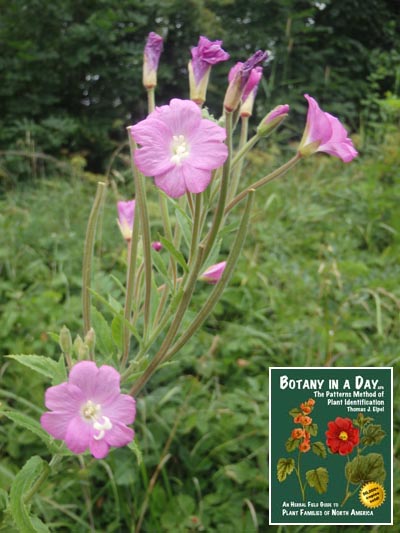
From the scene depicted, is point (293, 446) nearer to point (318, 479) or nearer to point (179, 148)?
point (318, 479)

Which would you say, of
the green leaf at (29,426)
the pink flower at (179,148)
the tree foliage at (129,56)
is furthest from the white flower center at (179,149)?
the tree foliage at (129,56)

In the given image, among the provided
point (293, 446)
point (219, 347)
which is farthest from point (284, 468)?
point (219, 347)

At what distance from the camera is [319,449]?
868 millimetres

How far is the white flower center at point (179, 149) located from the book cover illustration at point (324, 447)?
428 mm

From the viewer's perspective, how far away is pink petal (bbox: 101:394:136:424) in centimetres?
61

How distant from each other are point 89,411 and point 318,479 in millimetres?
430

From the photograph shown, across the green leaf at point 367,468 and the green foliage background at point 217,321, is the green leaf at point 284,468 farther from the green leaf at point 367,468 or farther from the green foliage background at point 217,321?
the green foliage background at point 217,321

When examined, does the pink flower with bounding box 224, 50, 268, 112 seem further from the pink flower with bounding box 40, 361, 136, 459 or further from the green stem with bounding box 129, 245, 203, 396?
the pink flower with bounding box 40, 361, 136, 459

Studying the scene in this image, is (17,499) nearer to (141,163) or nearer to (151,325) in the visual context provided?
(151,325)

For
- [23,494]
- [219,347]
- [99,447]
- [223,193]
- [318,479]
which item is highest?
[223,193]

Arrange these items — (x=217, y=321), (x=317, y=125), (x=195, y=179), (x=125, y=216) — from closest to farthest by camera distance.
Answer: (x=195, y=179) < (x=317, y=125) < (x=125, y=216) < (x=217, y=321)

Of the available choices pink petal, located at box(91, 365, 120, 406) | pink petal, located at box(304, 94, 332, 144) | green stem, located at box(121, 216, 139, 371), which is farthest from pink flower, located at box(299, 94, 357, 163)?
pink petal, located at box(91, 365, 120, 406)

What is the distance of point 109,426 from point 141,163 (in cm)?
27

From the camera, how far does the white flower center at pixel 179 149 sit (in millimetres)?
572
